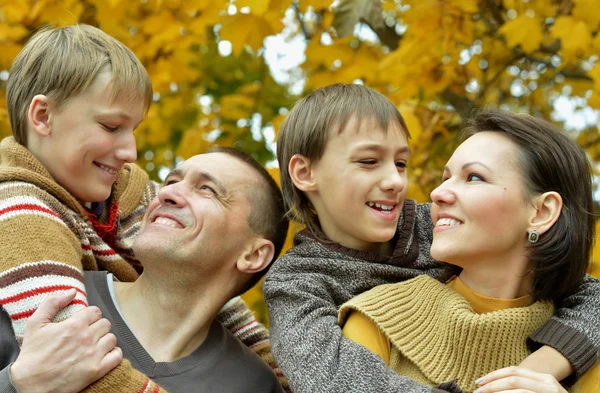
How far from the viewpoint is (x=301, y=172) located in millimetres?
2814

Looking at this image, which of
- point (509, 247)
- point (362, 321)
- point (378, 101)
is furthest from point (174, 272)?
point (509, 247)

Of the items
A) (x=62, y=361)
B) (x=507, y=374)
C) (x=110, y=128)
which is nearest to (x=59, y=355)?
(x=62, y=361)

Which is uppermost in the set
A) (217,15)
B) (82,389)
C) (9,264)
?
(217,15)

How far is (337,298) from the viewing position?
2619 millimetres

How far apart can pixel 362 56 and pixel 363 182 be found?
128 centimetres

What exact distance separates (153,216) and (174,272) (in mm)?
218

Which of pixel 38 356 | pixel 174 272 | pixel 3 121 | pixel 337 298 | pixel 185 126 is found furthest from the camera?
pixel 185 126

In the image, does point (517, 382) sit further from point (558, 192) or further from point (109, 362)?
point (109, 362)

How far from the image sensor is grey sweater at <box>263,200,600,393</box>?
90.9 inches

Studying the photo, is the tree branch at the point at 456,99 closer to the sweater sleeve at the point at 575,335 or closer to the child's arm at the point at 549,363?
the sweater sleeve at the point at 575,335

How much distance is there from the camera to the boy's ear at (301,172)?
2785 mm

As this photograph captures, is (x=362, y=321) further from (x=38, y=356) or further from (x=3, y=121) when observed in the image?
(x=3, y=121)

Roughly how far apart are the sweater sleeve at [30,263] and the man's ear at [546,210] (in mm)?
1294

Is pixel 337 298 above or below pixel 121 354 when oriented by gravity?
above
